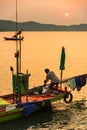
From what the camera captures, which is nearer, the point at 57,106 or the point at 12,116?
the point at 12,116

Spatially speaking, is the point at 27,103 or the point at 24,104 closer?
the point at 24,104

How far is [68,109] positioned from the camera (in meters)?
26.1

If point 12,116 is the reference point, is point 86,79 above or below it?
above

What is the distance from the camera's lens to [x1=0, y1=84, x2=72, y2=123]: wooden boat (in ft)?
72.2

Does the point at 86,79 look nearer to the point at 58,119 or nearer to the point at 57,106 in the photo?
the point at 57,106

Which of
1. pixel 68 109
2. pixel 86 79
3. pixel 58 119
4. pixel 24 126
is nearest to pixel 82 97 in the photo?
pixel 86 79

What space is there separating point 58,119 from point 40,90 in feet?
12.3

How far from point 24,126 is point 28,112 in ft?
3.30

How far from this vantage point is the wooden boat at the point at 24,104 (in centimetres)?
2200

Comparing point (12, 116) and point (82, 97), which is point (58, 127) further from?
point (82, 97)

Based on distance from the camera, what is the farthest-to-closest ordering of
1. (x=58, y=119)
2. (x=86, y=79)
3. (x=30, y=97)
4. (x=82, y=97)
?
1. (x=82, y=97)
2. (x=86, y=79)
3. (x=30, y=97)
4. (x=58, y=119)

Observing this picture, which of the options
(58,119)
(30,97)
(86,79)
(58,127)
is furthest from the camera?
(86,79)

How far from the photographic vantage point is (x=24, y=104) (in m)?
22.9


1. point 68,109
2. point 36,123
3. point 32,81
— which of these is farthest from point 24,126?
point 32,81
